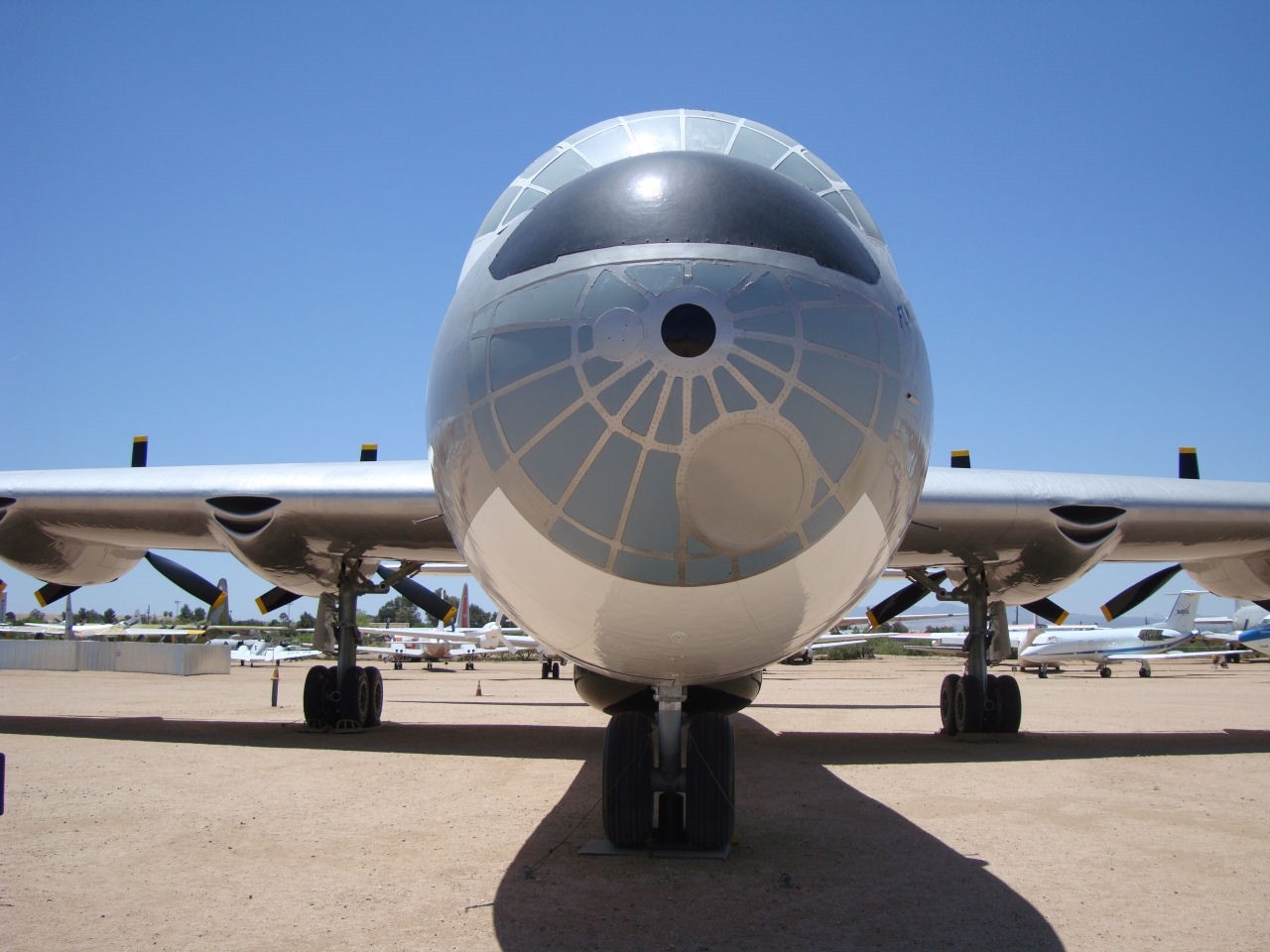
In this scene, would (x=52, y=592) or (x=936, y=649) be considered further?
→ (x=936, y=649)

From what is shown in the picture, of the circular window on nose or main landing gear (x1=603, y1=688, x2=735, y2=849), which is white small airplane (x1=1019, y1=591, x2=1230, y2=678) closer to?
main landing gear (x1=603, y1=688, x2=735, y2=849)

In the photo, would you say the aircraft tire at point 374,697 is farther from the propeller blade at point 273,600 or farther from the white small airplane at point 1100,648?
the white small airplane at point 1100,648

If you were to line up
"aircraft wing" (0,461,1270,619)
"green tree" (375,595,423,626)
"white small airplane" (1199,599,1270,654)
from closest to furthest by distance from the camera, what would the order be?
"aircraft wing" (0,461,1270,619) → "white small airplane" (1199,599,1270,654) → "green tree" (375,595,423,626)

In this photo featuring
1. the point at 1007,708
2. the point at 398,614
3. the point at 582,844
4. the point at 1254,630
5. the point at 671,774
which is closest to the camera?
the point at 671,774

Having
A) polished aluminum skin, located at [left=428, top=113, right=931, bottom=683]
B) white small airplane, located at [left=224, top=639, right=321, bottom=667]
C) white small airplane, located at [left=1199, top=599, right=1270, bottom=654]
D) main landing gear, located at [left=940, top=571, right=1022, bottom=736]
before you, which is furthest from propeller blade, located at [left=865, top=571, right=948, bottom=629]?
white small airplane, located at [left=224, top=639, right=321, bottom=667]

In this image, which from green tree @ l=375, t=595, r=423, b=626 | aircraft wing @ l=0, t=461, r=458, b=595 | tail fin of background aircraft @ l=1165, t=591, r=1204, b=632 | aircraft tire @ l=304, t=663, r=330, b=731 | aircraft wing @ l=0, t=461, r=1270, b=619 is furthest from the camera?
green tree @ l=375, t=595, r=423, b=626

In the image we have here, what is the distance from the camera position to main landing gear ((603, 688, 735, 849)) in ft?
19.9

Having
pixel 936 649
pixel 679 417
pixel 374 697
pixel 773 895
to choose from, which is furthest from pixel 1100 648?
pixel 679 417

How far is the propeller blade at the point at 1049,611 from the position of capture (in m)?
15.8

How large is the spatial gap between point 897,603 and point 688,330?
45.0 feet

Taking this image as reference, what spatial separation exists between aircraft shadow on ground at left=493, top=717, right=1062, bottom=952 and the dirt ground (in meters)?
0.02

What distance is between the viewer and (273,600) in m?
17.4

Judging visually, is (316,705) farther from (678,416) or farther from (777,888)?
(678,416)

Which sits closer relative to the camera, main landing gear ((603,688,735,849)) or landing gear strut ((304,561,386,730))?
main landing gear ((603,688,735,849))
